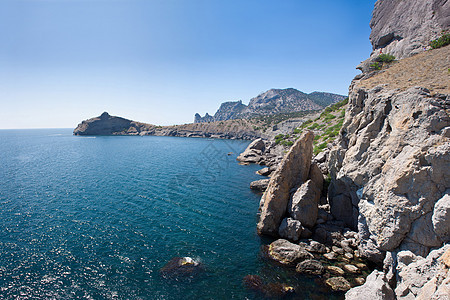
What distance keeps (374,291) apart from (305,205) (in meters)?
12.1

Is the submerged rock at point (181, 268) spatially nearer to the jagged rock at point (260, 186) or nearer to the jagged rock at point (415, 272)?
the jagged rock at point (415, 272)

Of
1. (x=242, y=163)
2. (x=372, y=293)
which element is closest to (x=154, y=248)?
(x=372, y=293)

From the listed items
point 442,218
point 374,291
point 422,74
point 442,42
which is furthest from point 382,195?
point 442,42

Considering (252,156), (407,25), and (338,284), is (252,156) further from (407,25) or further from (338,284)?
(338,284)

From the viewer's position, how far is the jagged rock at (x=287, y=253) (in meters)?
21.8

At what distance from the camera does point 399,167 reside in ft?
55.4

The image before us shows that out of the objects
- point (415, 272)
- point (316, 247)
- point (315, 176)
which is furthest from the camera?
point (315, 176)

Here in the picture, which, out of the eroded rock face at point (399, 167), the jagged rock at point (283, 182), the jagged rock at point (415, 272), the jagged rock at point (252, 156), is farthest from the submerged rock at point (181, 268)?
the jagged rock at point (252, 156)

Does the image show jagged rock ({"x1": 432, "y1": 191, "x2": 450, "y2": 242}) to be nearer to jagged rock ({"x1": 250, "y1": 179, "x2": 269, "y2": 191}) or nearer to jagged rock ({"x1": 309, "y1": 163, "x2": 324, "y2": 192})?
jagged rock ({"x1": 309, "y1": 163, "x2": 324, "y2": 192})

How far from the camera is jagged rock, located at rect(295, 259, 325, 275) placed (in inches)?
791

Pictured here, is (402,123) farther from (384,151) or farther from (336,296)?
(336,296)

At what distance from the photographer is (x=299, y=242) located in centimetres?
2462

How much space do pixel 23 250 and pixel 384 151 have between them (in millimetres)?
38129

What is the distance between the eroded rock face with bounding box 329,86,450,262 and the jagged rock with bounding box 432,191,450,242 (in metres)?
0.46
